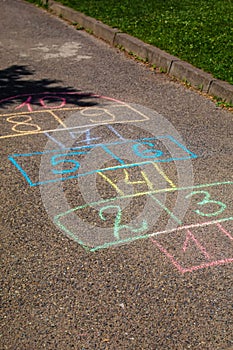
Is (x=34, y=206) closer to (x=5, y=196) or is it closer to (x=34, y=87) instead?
(x=5, y=196)

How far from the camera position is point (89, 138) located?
519cm

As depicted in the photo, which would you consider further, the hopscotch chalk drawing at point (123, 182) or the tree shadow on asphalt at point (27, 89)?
the tree shadow on asphalt at point (27, 89)

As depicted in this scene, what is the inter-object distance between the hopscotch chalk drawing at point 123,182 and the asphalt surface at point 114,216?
10 mm

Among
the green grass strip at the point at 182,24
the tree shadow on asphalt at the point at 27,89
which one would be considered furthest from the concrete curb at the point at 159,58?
the tree shadow on asphalt at the point at 27,89

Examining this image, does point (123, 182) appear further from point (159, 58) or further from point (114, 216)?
point (159, 58)

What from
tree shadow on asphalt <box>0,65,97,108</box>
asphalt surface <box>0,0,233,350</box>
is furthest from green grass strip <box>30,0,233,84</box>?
tree shadow on asphalt <box>0,65,97,108</box>

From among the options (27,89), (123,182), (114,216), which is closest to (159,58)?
(27,89)

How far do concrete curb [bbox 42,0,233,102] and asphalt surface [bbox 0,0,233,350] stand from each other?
181 mm

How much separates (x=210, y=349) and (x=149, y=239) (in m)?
0.99

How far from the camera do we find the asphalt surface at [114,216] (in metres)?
2.99

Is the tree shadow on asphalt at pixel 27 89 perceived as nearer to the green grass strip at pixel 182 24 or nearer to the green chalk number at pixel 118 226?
the green grass strip at pixel 182 24

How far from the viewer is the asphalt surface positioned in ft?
9.80

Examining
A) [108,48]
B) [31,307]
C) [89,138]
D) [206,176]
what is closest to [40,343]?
[31,307]

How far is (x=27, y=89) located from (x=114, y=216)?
3067mm
